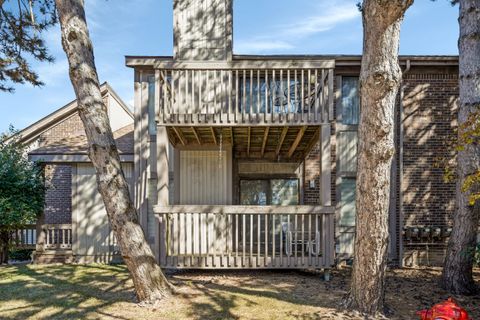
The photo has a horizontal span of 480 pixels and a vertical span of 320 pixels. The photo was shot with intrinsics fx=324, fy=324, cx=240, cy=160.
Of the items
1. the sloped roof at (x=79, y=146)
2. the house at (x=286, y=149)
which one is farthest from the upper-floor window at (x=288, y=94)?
the sloped roof at (x=79, y=146)

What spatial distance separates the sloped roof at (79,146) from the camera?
8320mm

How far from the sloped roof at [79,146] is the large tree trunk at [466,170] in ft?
23.6

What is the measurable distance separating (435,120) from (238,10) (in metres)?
5.81

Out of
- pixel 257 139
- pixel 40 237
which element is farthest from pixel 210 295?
pixel 40 237

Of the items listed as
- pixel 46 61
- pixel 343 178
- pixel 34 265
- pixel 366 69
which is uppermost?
pixel 46 61

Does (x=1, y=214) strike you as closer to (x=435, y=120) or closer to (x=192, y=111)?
(x=192, y=111)

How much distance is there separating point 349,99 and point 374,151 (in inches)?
165

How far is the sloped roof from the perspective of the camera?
27.3 ft

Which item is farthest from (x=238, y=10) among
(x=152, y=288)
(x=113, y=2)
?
(x=152, y=288)

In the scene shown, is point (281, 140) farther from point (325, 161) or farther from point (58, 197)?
point (58, 197)

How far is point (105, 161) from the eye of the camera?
512 cm

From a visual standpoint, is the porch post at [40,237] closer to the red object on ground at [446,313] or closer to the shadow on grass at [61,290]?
the shadow on grass at [61,290]

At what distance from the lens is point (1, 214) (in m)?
7.53

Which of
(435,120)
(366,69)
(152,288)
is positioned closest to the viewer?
(366,69)
